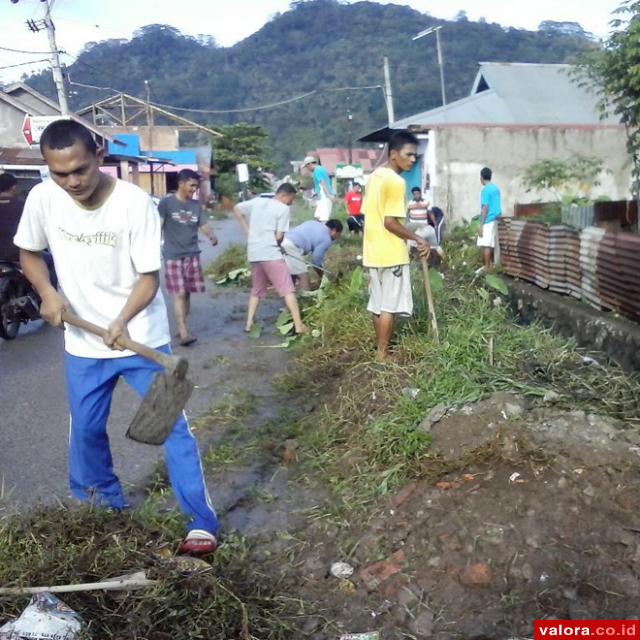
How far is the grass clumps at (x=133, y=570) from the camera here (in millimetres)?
2816

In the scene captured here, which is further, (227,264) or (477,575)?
(227,264)

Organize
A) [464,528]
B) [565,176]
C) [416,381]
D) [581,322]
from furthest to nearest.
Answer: [565,176], [581,322], [416,381], [464,528]

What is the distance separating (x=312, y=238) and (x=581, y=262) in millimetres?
3560

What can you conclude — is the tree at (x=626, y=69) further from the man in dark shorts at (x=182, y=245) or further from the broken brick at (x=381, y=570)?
the broken brick at (x=381, y=570)

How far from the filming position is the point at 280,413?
5625mm

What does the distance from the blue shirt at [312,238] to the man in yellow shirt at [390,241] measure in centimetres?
356

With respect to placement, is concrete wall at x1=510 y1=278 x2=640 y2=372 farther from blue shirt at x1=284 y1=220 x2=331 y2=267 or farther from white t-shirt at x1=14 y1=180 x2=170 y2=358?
white t-shirt at x1=14 y1=180 x2=170 y2=358

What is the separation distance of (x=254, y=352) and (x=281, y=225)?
1.50 m

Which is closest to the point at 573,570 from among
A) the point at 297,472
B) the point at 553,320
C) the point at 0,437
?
the point at 297,472

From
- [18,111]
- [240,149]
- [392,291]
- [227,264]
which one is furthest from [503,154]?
[240,149]

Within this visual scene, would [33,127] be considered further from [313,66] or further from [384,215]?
[313,66]

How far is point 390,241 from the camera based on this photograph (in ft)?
19.4

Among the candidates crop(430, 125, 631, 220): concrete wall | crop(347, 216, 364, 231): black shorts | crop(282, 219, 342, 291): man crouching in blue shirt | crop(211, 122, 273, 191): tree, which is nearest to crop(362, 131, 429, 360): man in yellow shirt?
crop(282, 219, 342, 291): man crouching in blue shirt

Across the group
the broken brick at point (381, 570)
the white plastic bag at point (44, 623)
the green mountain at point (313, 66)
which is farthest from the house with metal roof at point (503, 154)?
the green mountain at point (313, 66)
